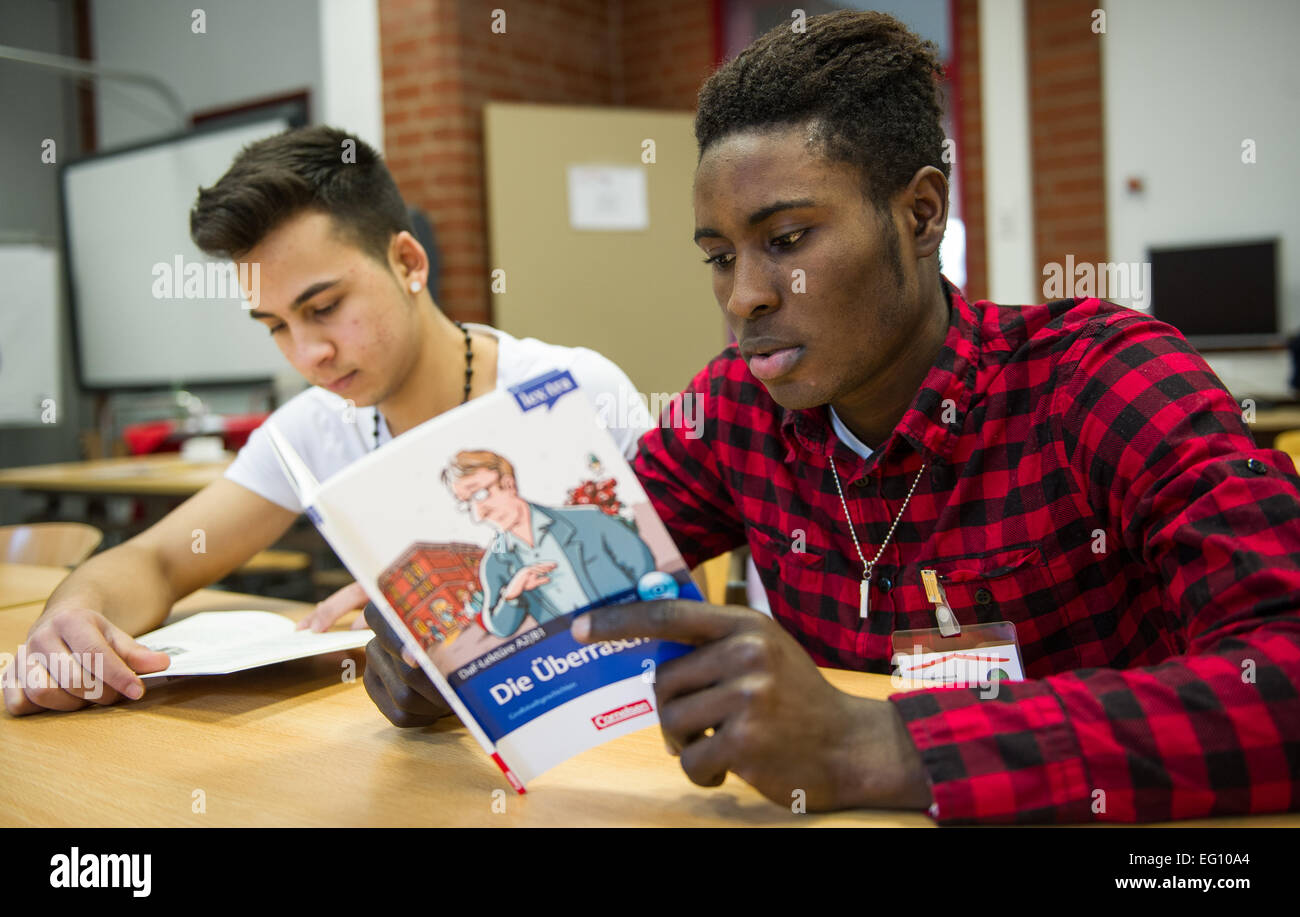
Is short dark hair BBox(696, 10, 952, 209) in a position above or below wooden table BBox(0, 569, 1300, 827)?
above

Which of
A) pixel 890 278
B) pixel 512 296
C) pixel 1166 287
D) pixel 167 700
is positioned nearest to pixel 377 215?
pixel 167 700

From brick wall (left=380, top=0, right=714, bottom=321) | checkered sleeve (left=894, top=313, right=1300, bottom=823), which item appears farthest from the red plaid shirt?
brick wall (left=380, top=0, right=714, bottom=321)

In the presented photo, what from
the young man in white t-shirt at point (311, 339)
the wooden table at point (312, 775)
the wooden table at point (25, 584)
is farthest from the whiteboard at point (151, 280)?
the wooden table at point (312, 775)

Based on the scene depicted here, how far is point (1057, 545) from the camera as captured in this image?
3.28ft

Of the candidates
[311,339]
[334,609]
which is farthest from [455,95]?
[334,609]

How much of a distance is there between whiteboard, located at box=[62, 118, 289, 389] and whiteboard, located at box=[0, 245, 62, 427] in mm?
371

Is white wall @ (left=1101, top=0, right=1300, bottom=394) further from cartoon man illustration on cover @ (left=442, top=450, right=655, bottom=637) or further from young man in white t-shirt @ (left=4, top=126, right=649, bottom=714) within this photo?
cartoon man illustration on cover @ (left=442, top=450, right=655, bottom=637)

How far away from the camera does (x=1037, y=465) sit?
100 centimetres

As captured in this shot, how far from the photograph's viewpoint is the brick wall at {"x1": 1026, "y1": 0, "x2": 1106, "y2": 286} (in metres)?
4.18

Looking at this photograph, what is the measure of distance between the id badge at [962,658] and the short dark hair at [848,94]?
1.41ft

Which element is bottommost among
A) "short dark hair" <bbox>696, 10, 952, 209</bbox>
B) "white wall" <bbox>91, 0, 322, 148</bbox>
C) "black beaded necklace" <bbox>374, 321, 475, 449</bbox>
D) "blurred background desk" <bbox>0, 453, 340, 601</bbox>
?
"blurred background desk" <bbox>0, 453, 340, 601</bbox>

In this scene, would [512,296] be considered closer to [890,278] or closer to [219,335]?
[219,335]

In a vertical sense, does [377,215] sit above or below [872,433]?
above
